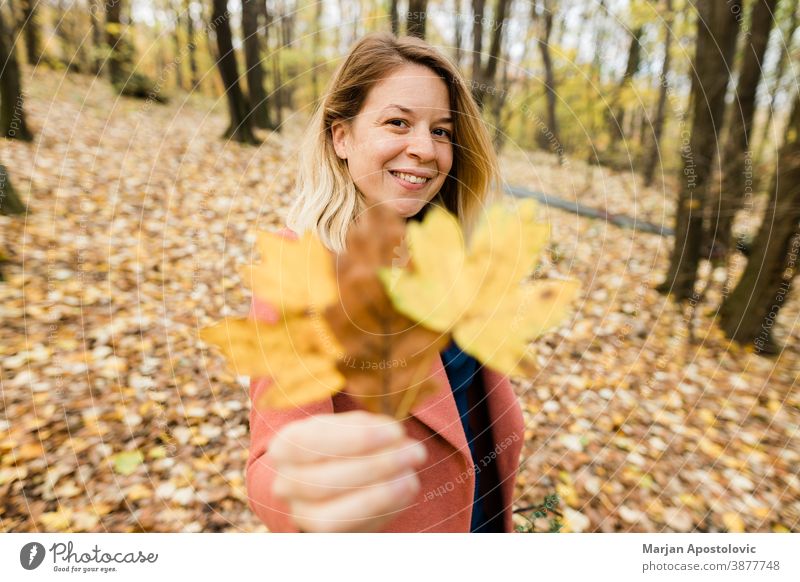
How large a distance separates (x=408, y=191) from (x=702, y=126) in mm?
2307

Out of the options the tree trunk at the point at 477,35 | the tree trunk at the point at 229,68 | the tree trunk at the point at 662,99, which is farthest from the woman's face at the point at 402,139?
the tree trunk at the point at 477,35

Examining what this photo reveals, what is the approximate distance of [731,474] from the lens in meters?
1.50

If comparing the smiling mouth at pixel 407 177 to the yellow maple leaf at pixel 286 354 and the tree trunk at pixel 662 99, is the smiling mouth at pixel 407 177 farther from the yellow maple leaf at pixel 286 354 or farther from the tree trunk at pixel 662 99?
the tree trunk at pixel 662 99

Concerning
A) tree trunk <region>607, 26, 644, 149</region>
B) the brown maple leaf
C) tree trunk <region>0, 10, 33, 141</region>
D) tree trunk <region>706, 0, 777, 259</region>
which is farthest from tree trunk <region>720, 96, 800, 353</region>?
tree trunk <region>0, 10, 33, 141</region>

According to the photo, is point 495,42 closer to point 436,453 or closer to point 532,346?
point 532,346

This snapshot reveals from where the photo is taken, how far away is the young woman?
51 centimetres

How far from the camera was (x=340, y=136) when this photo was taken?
0.70 m

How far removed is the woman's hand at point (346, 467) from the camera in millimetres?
345

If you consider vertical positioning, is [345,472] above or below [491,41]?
below

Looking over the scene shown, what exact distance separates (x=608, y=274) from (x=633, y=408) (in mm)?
947

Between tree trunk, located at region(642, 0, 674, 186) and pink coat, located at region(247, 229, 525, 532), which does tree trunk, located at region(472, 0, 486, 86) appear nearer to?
tree trunk, located at region(642, 0, 674, 186)

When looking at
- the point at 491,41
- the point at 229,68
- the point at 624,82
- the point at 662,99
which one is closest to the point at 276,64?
the point at 229,68
